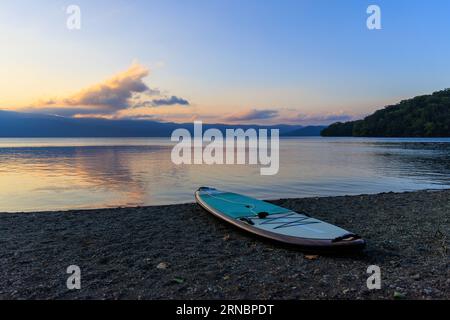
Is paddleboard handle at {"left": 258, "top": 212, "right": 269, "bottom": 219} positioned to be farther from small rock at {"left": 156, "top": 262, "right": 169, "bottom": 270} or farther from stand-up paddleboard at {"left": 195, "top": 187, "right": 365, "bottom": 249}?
small rock at {"left": 156, "top": 262, "right": 169, "bottom": 270}

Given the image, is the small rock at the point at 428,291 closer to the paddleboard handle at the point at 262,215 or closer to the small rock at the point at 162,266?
the small rock at the point at 162,266

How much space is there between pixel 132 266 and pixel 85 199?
35.6 feet

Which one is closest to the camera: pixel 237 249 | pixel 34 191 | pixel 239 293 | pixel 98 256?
pixel 239 293

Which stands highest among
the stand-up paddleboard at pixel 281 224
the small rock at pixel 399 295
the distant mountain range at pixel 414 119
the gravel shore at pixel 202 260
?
the distant mountain range at pixel 414 119

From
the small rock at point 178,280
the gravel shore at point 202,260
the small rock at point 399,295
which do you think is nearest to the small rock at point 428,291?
the gravel shore at point 202,260

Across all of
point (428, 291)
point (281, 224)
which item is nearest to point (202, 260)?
point (281, 224)

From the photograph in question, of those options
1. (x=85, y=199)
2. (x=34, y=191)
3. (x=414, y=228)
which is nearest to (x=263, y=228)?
(x=414, y=228)

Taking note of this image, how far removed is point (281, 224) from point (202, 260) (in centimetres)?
222

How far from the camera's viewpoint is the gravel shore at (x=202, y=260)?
210 inches

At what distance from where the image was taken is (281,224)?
826 cm

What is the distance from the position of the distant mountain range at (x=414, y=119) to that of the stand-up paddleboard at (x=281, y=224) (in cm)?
14770

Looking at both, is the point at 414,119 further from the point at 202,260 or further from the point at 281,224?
the point at 202,260
